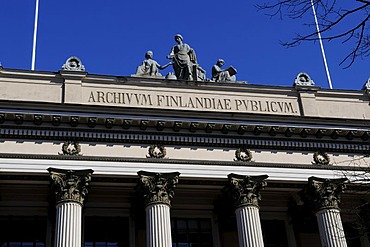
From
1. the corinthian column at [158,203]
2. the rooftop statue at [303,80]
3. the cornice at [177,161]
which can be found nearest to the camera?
the corinthian column at [158,203]

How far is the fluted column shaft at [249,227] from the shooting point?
2275cm

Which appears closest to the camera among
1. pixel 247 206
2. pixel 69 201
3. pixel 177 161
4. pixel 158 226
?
pixel 69 201

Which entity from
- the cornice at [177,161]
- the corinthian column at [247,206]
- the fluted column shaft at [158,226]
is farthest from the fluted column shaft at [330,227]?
the fluted column shaft at [158,226]

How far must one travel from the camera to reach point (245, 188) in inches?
938

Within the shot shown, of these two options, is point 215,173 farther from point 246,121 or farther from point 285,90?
point 285,90

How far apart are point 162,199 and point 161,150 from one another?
223 cm

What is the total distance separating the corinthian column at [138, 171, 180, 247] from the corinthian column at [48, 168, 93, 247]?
7.62ft

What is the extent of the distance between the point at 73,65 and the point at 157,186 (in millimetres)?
7110

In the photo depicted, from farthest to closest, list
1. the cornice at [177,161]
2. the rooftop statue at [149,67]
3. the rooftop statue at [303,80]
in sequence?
1. the rooftop statue at [303,80]
2. the rooftop statue at [149,67]
3. the cornice at [177,161]

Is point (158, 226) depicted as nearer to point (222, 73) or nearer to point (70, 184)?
point (70, 184)

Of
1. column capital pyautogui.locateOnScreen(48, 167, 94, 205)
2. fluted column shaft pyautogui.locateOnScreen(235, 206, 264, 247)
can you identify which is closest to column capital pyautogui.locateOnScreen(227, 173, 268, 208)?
fluted column shaft pyautogui.locateOnScreen(235, 206, 264, 247)

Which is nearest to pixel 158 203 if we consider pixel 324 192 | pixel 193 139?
pixel 193 139

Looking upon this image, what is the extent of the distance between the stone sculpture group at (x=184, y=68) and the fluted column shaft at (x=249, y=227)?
7.44 meters

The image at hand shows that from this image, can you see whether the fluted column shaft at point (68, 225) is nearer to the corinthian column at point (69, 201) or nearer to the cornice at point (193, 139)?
the corinthian column at point (69, 201)
